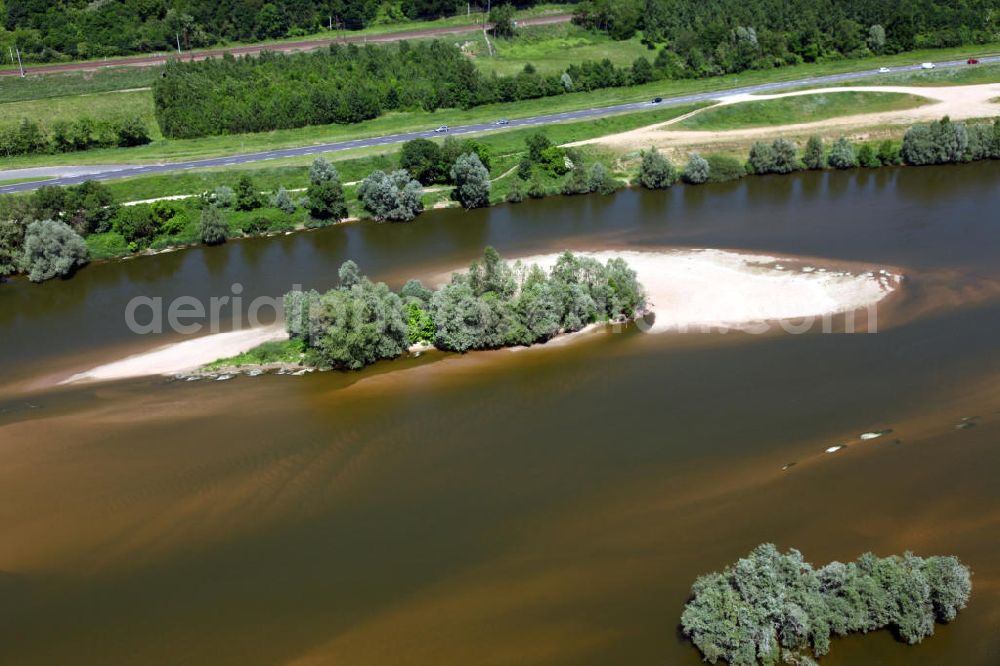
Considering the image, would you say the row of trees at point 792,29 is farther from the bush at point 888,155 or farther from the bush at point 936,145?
the bush at point 936,145

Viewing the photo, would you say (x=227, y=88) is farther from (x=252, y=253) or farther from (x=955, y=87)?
(x=955, y=87)

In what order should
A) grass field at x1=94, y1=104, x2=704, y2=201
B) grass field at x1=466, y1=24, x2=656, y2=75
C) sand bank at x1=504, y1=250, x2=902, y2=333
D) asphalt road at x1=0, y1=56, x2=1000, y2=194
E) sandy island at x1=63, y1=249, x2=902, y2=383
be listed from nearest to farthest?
sandy island at x1=63, y1=249, x2=902, y2=383 → sand bank at x1=504, y1=250, x2=902, y2=333 → grass field at x1=94, y1=104, x2=704, y2=201 → asphalt road at x1=0, y1=56, x2=1000, y2=194 → grass field at x1=466, y1=24, x2=656, y2=75

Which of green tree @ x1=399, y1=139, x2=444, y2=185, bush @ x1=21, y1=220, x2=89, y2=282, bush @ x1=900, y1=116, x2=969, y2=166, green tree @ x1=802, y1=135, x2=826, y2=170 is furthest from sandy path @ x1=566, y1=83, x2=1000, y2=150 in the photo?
bush @ x1=21, y1=220, x2=89, y2=282

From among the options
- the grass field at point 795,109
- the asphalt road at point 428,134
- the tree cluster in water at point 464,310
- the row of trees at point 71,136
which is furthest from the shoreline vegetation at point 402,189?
the tree cluster in water at point 464,310

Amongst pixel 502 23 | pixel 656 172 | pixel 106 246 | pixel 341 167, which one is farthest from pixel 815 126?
pixel 106 246

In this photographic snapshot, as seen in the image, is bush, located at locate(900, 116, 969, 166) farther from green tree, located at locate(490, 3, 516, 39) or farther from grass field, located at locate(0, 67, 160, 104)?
grass field, located at locate(0, 67, 160, 104)

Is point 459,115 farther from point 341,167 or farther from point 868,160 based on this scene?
point 868,160
